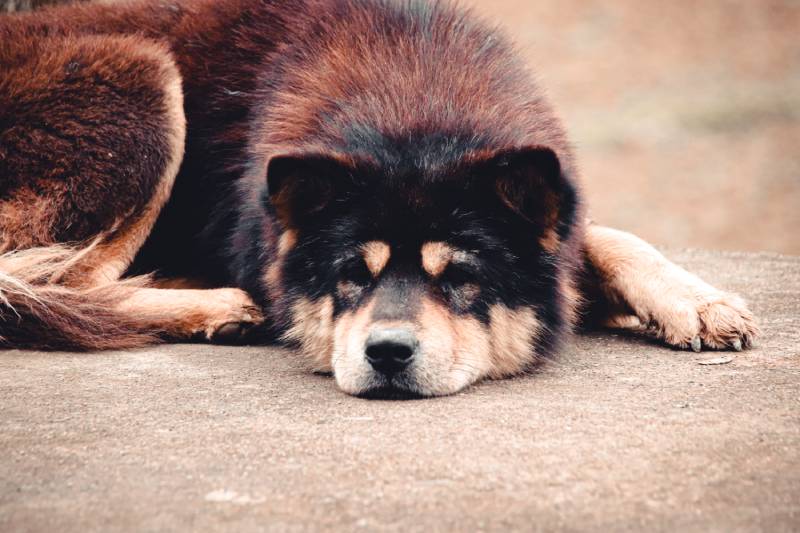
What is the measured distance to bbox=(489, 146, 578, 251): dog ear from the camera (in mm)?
3533

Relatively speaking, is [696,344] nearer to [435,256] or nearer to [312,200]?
[435,256]

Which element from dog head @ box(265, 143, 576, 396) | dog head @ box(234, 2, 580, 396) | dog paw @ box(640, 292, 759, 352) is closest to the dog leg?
dog head @ box(234, 2, 580, 396)

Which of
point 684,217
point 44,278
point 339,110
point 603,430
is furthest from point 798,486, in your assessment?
point 684,217

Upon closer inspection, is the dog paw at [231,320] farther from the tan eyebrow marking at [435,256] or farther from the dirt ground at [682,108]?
the dirt ground at [682,108]

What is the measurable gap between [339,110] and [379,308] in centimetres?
110

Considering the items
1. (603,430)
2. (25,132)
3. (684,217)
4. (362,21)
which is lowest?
(684,217)

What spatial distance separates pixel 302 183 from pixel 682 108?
12.4 m

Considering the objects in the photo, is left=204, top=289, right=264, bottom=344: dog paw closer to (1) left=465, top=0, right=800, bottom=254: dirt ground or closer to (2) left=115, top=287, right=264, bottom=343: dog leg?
(2) left=115, top=287, right=264, bottom=343: dog leg

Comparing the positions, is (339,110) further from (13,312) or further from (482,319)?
(13,312)

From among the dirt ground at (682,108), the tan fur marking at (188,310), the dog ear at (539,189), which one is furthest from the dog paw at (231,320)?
the dirt ground at (682,108)

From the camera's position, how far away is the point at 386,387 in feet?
11.3

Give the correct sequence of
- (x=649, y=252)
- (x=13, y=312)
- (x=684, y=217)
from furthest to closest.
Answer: (x=684, y=217), (x=649, y=252), (x=13, y=312)

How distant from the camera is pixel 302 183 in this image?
378 centimetres

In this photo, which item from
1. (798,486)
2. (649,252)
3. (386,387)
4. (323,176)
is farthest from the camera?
(649,252)
